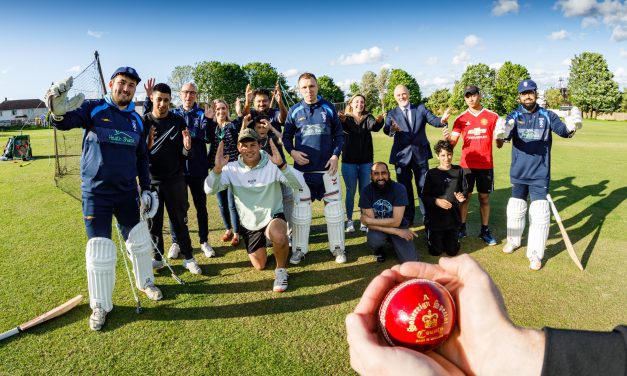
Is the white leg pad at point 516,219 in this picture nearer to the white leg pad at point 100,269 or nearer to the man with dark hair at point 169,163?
the man with dark hair at point 169,163

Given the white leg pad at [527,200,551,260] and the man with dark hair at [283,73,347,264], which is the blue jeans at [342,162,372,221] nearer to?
the man with dark hair at [283,73,347,264]

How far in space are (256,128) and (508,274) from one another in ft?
12.2

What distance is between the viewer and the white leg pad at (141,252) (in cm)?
379

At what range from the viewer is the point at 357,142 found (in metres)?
5.84

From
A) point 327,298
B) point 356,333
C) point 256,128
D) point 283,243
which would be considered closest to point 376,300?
point 356,333

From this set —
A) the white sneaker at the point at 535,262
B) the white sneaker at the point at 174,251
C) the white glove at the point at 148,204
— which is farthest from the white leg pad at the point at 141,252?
the white sneaker at the point at 535,262

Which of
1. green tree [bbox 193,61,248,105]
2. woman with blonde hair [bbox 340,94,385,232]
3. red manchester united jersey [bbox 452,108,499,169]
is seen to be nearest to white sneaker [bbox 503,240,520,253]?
red manchester united jersey [bbox 452,108,499,169]

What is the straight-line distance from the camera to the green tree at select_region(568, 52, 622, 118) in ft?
156

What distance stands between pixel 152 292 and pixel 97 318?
0.61 meters

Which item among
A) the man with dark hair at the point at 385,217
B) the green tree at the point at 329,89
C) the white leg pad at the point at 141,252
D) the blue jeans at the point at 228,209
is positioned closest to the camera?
the white leg pad at the point at 141,252

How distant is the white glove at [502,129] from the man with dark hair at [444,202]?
62 cm

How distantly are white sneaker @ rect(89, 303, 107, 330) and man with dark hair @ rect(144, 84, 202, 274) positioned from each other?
3.74ft

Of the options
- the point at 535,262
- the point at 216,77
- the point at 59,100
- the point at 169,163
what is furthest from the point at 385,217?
the point at 216,77

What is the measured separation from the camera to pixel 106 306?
3443 mm
